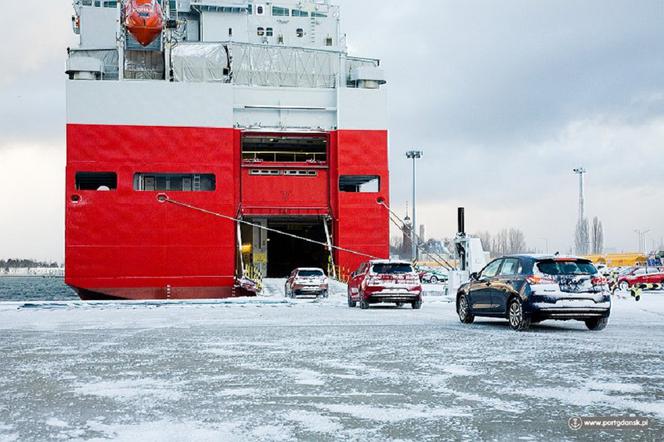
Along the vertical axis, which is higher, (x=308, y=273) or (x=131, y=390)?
(x=308, y=273)

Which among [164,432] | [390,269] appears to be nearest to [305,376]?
[164,432]

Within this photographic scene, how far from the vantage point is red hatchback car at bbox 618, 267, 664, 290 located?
43500mm

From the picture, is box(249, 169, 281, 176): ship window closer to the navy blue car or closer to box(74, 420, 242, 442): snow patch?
the navy blue car

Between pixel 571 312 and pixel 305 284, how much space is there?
18.9 metres

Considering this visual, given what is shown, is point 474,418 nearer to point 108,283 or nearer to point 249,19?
point 108,283

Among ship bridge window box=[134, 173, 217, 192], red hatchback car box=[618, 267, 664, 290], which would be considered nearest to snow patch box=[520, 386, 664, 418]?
ship bridge window box=[134, 173, 217, 192]

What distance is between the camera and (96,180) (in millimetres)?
38594

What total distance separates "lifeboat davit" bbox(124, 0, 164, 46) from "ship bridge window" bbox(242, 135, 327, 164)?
6.65 m

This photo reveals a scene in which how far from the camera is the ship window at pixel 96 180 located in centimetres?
3591

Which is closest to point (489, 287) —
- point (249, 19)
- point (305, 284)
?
point (305, 284)

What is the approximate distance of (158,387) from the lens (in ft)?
27.2

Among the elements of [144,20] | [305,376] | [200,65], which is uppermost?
[144,20]

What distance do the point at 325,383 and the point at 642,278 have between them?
1553 inches

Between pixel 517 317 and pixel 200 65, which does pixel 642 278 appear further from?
pixel 517 317
